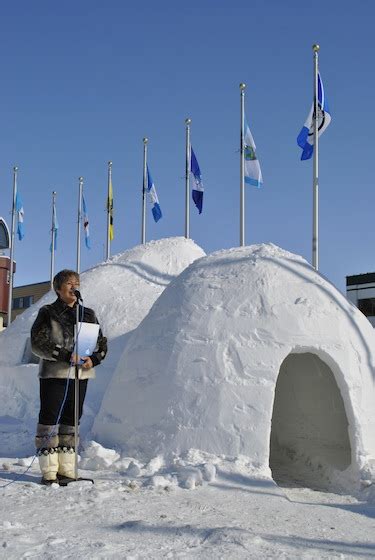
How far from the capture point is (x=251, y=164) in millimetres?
12828

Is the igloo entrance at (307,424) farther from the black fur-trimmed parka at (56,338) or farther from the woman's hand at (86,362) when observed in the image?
the black fur-trimmed parka at (56,338)

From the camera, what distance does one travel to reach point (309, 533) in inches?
140

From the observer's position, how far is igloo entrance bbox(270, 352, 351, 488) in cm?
652

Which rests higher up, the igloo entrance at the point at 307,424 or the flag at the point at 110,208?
the flag at the point at 110,208

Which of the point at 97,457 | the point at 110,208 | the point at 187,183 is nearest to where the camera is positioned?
the point at 97,457

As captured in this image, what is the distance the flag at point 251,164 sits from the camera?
41.8 feet

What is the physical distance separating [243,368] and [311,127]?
7490 mm

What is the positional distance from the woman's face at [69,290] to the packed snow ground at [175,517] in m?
1.37

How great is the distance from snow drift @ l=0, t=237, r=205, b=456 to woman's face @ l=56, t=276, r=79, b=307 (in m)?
3.90

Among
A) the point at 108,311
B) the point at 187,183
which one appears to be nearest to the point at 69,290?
the point at 108,311

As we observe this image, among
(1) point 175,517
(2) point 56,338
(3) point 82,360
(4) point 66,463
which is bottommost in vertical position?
(1) point 175,517

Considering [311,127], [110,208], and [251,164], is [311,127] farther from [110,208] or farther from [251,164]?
[110,208]

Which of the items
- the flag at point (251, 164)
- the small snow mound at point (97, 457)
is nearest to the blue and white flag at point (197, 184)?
the flag at point (251, 164)

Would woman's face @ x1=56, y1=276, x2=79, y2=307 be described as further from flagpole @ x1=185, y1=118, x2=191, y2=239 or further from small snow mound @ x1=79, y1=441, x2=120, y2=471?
flagpole @ x1=185, y1=118, x2=191, y2=239
